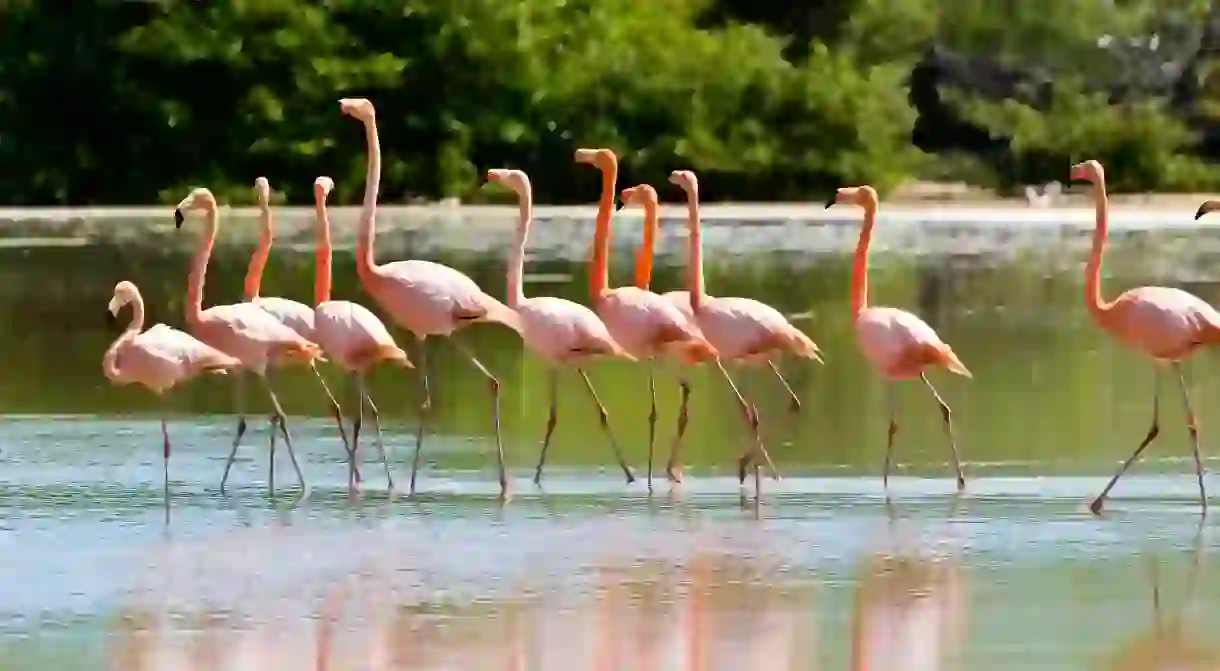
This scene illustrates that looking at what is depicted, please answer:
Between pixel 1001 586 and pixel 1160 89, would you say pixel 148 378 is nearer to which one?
pixel 1001 586

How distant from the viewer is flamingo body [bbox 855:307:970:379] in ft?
34.9

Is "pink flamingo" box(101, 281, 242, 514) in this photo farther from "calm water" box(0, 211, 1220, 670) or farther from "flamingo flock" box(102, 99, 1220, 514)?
"calm water" box(0, 211, 1220, 670)

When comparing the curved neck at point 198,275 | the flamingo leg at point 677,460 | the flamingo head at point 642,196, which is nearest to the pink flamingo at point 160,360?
the curved neck at point 198,275

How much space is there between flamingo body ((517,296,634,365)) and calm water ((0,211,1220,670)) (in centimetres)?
52

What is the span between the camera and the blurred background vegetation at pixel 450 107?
3378 centimetres

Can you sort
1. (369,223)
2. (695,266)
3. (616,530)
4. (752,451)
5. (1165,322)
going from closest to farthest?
1. (616,530)
2. (1165,322)
3. (752,451)
4. (695,266)
5. (369,223)

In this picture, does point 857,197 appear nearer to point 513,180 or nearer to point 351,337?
point 513,180

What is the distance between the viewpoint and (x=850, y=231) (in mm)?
28453

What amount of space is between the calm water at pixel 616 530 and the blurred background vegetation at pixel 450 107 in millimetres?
16857

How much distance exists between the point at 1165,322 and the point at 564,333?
7.67ft

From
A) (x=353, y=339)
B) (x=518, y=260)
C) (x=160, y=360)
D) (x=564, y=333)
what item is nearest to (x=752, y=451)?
(x=564, y=333)

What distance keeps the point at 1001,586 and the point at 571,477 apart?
2919mm

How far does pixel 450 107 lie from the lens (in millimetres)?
34062

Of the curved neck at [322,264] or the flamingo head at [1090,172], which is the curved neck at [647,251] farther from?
the flamingo head at [1090,172]
